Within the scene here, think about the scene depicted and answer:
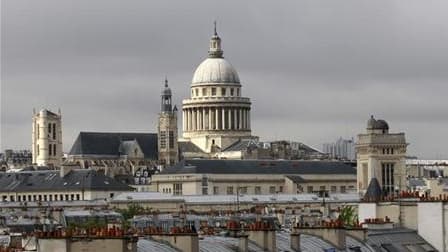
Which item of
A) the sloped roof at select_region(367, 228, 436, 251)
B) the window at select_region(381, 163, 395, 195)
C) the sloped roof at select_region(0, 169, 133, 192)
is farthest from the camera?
the window at select_region(381, 163, 395, 195)

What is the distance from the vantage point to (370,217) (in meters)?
57.1

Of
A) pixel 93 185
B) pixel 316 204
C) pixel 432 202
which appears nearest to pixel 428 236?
pixel 432 202

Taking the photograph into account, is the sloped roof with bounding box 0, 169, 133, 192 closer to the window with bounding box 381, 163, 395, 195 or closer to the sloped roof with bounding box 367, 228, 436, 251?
the window with bounding box 381, 163, 395, 195

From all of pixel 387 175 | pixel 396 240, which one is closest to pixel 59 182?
pixel 387 175

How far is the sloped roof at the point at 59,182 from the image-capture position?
617ft

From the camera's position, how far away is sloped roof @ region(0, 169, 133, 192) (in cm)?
18812

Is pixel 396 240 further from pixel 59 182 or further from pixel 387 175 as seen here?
pixel 387 175

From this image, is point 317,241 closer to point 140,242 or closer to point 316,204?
point 140,242

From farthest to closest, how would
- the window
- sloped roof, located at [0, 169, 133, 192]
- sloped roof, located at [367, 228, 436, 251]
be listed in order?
the window, sloped roof, located at [0, 169, 133, 192], sloped roof, located at [367, 228, 436, 251]

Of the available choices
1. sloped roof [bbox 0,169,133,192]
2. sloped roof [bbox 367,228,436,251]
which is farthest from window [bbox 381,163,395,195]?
sloped roof [bbox 367,228,436,251]

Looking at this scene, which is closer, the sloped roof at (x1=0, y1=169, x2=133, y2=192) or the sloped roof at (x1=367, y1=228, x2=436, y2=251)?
the sloped roof at (x1=367, y1=228, x2=436, y2=251)

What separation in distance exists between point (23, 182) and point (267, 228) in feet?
492

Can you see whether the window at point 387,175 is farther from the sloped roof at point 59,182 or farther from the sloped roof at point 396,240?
the sloped roof at point 396,240

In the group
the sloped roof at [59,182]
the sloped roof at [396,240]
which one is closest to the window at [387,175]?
the sloped roof at [59,182]
